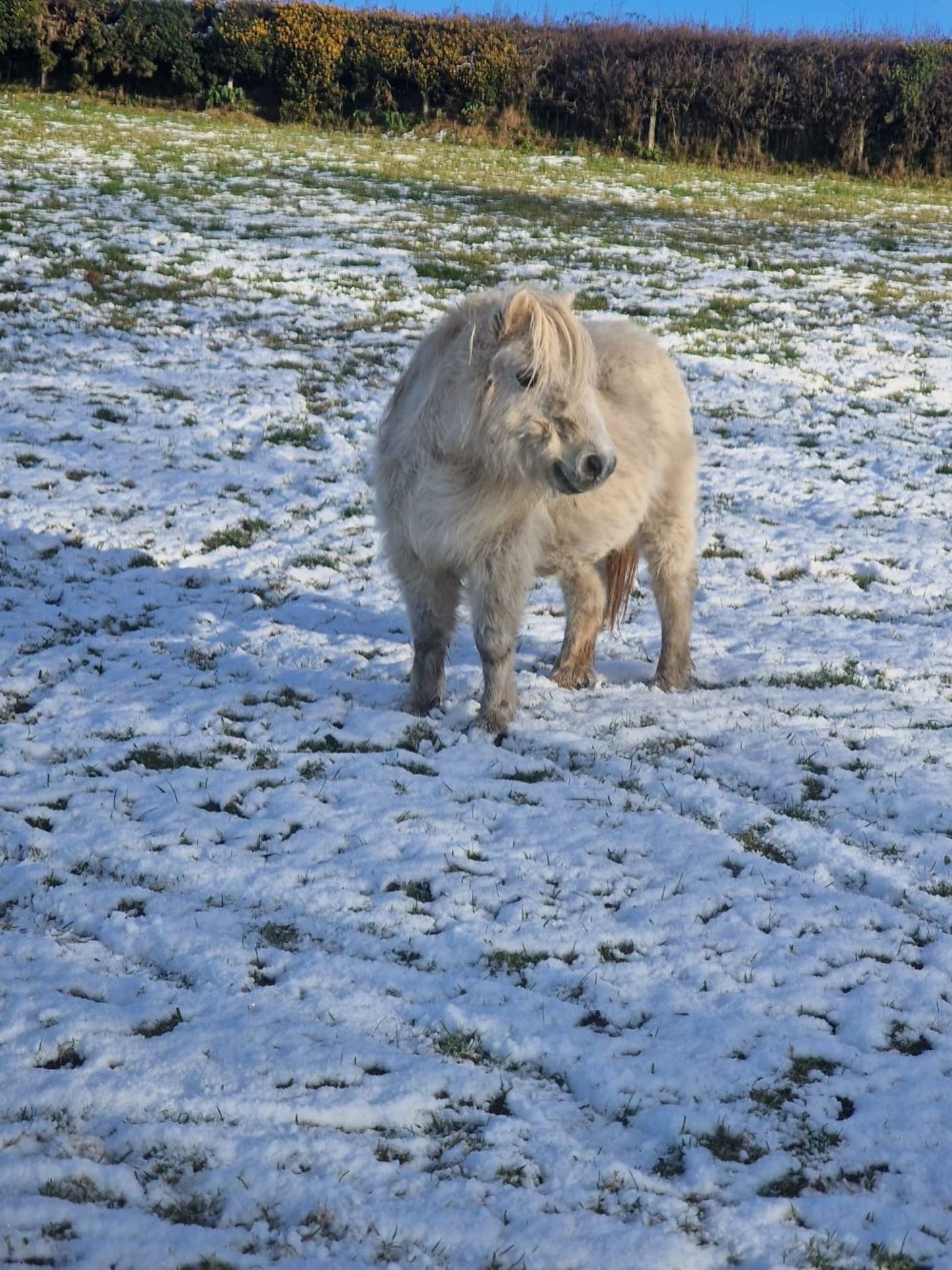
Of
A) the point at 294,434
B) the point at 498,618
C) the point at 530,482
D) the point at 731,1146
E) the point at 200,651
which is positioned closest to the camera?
the point at 731,1146

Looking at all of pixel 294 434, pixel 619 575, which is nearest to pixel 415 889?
pixel 619 575

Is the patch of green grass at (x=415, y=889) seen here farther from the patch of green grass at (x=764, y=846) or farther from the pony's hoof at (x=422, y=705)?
the pony's hoof at (x=422, y=705)

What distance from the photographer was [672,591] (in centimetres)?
638

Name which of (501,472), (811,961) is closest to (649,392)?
(501,472)

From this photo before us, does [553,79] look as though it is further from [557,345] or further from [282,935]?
[282,935]

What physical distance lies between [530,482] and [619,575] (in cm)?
160

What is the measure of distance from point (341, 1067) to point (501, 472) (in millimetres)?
2600

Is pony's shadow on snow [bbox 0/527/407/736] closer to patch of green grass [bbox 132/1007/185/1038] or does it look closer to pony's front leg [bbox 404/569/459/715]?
pony's front leg [bbox 404/569/459/715]

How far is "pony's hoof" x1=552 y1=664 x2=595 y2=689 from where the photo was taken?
620 cm

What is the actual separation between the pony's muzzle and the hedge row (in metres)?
24.6

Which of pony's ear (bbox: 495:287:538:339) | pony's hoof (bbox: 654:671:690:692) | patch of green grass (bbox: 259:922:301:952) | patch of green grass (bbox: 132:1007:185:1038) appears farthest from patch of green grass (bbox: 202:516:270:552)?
patch of green grass (bbox: 132:1007:185:1038)

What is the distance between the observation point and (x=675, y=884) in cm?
420

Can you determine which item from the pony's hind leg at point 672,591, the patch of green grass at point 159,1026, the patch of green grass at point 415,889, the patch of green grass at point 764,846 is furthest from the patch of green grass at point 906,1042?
the pony's hind leg at point 672,591

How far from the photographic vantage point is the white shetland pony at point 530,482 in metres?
4.75
